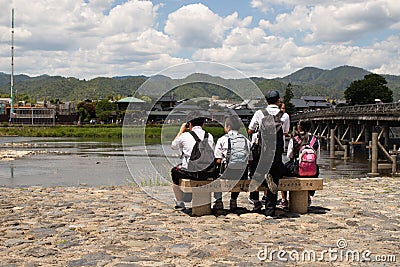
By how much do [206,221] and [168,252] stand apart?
1690 millimetres

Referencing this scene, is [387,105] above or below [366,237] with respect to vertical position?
above

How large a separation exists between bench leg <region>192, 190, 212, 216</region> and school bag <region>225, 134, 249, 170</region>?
55cm

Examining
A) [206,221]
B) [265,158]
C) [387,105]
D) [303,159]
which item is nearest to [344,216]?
[303,159]

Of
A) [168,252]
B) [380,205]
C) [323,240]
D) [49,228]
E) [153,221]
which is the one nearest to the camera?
[168,252]

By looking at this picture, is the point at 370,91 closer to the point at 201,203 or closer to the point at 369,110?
the point at 369,110

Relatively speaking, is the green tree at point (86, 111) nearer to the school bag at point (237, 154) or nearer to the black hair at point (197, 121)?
the black hair at point (197, 121)

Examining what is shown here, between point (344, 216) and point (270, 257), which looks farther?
point (344, 216)

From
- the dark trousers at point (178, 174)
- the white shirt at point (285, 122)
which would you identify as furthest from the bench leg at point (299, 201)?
the dark trousers at point (178, 174)

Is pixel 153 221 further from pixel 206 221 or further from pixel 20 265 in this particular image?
pixel 20 265

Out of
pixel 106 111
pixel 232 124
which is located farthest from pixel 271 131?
pixel 106 111

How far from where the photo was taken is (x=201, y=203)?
285 inches

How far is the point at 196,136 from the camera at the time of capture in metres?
7.15

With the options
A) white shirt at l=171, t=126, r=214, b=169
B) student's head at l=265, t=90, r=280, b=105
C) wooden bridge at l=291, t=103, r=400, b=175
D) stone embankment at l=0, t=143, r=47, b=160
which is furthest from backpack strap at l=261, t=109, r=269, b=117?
stone embankment at l=0, t=143, r=47, b=160

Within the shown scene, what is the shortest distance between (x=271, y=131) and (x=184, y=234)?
179 cm
